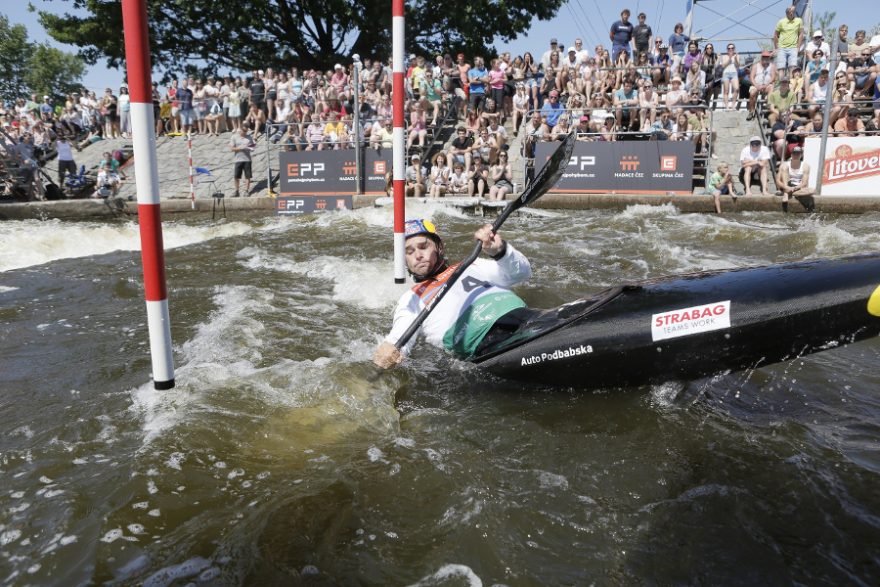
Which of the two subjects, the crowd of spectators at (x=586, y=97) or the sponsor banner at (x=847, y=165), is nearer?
the sponsor banner at (x=847, y=165)

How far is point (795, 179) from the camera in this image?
38.0 feet

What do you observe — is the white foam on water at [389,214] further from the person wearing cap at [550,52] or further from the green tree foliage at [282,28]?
the green tree foliage at [282,28]

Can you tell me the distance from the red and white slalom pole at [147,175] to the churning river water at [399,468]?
0.45 metres

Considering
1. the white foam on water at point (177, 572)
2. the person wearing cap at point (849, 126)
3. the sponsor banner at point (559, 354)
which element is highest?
the person wearing cap at point (849, 126)

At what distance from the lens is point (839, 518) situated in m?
2.50

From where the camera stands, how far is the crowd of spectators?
1254cm

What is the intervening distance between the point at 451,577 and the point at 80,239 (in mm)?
11349

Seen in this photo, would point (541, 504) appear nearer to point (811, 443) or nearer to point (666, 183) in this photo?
point (811, 443)

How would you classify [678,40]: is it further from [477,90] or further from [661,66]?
[477,90]

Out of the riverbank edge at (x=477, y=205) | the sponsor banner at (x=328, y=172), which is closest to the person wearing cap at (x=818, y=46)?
the riverbank edge at (x=477, y=205)

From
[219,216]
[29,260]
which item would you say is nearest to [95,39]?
[219,216]

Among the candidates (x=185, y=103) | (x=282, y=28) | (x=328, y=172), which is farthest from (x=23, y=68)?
(x=328, y=172)

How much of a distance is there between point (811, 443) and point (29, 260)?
35.0 feet

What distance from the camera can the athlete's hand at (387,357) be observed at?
380 cm
